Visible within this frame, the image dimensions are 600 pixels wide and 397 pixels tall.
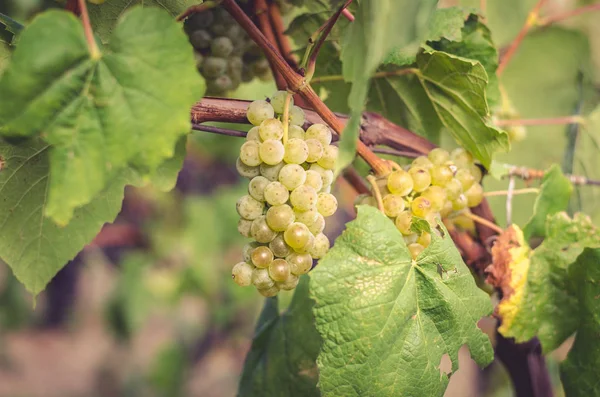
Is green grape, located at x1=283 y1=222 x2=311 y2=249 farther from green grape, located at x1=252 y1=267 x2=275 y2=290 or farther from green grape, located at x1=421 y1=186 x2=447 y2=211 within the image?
green grape, located at x1=421 y1=186 x2=447 y2=211

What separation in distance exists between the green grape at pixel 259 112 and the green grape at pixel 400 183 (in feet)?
0.66

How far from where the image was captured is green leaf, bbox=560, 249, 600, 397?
0.91m

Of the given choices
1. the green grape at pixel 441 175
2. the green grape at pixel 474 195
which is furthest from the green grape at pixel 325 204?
the green grape at pixel 474 195

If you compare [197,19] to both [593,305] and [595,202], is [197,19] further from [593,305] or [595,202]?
[595,202]

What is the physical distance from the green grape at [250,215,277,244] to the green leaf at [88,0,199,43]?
1.12 ft

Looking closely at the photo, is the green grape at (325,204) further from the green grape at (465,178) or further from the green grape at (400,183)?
the green grape at (465,178)

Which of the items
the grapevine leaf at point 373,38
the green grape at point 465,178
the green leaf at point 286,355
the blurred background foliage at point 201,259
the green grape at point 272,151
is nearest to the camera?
the grapevine leaf at point 373,38

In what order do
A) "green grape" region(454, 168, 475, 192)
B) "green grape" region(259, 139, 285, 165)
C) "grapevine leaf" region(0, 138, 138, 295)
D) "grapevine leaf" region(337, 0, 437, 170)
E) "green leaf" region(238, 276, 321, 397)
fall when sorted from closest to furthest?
1. "grapevine leaf" region(337, 0, 437, 170)
2. "green grape" region(259, 139, 285, 165)
3. "grapevine leaf" region(0, 138, 138, 295)
4. "green grape" region(454, 168, 475, 192)
5. "green leaf" region(238, 276, 321, 397)

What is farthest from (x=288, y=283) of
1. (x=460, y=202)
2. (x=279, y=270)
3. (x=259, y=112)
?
(x=460, y=202)

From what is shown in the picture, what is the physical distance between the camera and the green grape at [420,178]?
2.82 ft

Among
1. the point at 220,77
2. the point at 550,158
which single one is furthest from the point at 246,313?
the point at 220,77

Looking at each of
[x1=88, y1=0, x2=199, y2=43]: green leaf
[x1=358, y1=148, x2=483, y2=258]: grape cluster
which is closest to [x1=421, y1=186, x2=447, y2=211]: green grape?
[x1=358, y1=148, x2=483, y2=258]: grape cluster

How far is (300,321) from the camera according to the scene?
1128 millimetres

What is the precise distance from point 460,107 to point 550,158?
0.97m
